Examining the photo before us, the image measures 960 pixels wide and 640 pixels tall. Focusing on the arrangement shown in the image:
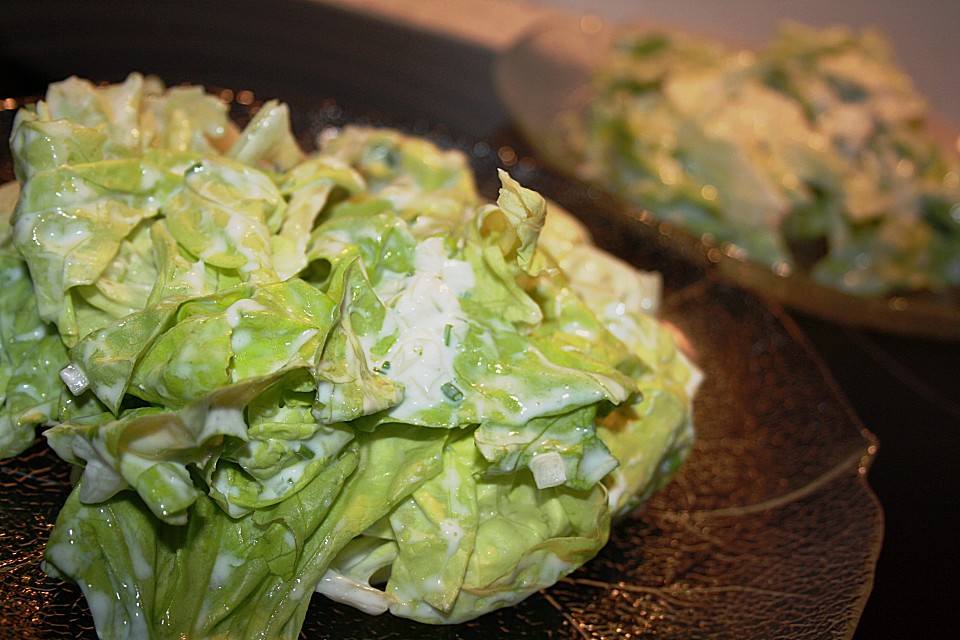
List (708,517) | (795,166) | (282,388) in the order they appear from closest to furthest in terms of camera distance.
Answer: (282,388)
(708,517)
(795,166)

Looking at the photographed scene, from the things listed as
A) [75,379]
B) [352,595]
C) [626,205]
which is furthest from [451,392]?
[626,205]

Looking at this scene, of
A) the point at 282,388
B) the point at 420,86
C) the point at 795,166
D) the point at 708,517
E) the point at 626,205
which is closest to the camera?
the point at 282,388

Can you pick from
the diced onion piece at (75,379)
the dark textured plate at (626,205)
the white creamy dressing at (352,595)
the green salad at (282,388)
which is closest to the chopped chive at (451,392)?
the green salad at (282,388)

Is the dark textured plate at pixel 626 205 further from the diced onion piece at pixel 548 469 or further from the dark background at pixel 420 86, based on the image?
the diced onion piece at pixel 548 469

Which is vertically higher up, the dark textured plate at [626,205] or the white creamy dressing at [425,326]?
the white creamy dressing at [425,326]

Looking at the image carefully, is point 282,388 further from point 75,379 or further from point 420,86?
point 420,86

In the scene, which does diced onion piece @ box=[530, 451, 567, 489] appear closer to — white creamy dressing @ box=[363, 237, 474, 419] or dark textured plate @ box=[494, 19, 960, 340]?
white creamy dressing @ box=[363, 237, 474, 419]
